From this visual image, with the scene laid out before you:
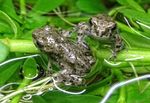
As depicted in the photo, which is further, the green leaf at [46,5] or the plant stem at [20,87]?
the green leaf at [46,5]

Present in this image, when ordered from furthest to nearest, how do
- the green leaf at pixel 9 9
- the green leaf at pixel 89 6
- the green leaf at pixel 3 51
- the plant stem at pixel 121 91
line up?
the green leaf at pixel 89 6, the green leaf at pixel 9 9, the plant stem at pixel 121 91, the green leaf at pixel 3 51

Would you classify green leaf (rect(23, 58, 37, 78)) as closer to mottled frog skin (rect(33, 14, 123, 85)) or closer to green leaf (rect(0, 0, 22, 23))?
mottled frog skin (rect(33, 14, 123, 85))

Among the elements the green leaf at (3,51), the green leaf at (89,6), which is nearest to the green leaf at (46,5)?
the green leaf at (89,6)

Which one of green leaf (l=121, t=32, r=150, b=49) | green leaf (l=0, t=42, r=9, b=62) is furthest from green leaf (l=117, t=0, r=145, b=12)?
green leaf (l=0, t=42, r=9, b=62)

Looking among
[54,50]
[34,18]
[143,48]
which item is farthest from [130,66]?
[34,18]

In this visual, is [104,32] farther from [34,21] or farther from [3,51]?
[34,21]

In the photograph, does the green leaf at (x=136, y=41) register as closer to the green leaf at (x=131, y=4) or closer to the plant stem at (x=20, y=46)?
the green leaf at (x=131, y=4)

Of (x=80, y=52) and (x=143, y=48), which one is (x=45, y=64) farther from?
(x=143, y=48)
